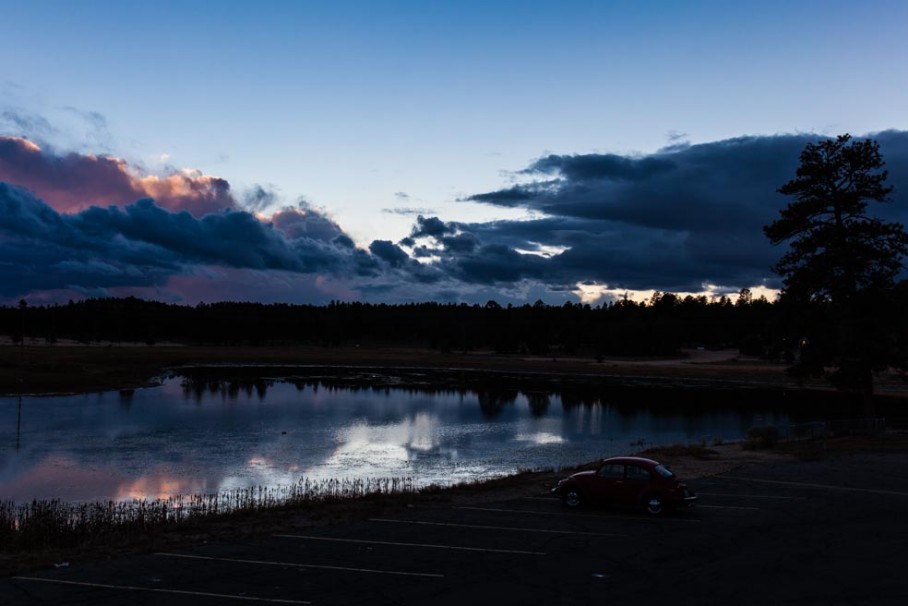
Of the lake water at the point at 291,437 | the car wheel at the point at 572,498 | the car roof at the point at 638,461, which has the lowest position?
the lake water at the point at 291,437

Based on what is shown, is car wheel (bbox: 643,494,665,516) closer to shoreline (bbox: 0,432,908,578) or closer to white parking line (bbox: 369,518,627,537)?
white parking line (bbox: 369,518,627,537)

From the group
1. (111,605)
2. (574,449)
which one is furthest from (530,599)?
(574,449)

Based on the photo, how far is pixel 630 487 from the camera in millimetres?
22172

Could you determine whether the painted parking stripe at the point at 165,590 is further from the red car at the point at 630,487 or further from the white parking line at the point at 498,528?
the red car at the point at 630,487

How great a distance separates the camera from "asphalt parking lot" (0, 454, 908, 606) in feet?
47.0

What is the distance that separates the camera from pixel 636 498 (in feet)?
72.3

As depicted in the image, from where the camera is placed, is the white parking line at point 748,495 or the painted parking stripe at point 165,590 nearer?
the painted parking stripe at point 165,590

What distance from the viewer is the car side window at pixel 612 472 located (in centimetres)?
2256

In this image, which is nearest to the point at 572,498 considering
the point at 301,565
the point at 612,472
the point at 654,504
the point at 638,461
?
the point at 612,472

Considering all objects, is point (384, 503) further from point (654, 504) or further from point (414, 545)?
point (654, 504)

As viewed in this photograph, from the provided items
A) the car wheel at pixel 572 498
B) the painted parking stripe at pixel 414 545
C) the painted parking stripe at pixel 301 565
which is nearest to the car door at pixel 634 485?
the car wheel at pixel 572 498

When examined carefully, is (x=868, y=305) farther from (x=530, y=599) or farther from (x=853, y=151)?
(x=530, y=599)

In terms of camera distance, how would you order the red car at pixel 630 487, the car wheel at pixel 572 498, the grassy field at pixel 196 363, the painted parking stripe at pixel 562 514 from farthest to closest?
1. the grassy field at pixel 196 363
2. the car wheel at pixel 572 498
3. the red car at pixel 630 487
4. the painted parking stripe at pixel 562 514

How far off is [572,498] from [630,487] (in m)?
2.01
